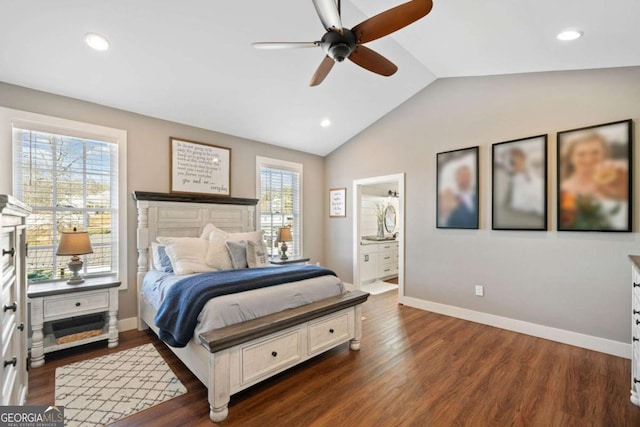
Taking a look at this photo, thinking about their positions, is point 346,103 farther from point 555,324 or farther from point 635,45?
point 555,324

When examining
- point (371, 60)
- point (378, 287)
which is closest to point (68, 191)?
point (371, 60)

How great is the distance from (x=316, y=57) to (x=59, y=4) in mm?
2106

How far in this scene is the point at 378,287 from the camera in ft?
17.9

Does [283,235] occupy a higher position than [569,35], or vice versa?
[569,35]

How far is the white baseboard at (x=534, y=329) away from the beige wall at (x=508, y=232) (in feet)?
0.21

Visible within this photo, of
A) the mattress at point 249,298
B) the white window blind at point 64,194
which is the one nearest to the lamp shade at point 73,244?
the white window blind at point 64,194

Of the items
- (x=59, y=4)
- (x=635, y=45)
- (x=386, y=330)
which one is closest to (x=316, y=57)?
(x=59, y=4)

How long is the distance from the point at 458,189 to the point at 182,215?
3.58 metres

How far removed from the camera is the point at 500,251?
3.50m

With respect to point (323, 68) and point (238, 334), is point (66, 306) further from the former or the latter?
point (323, 68)

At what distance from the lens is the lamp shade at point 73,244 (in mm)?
2715

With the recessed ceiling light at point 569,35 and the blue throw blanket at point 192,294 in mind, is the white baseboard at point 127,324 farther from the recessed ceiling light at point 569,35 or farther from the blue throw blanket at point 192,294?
Result: the recessed ceiling light at point 569,35

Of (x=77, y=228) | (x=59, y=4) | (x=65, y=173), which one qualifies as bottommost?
(x=77, y=228)

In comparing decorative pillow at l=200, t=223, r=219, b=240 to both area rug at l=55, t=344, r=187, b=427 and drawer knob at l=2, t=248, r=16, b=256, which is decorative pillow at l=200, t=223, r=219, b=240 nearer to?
area rug at l=55, t=344, r=187, b=427
